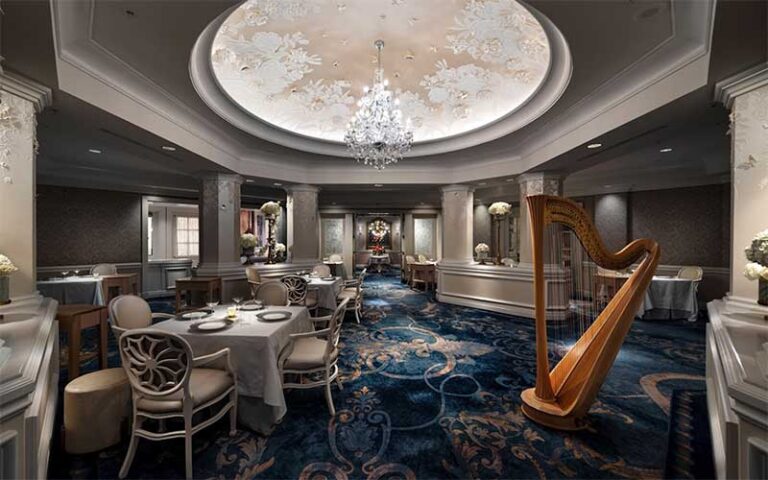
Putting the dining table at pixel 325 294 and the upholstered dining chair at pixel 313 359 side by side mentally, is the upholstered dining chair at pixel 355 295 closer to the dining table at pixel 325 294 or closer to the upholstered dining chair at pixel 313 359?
the dining table at pixel 325 294

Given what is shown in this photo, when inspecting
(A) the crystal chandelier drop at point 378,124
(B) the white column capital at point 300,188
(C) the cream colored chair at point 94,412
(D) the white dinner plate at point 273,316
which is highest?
(A) the crystal chandelier drop at point 378,124

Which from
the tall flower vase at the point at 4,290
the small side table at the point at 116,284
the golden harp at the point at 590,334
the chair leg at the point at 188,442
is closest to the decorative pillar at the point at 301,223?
the small side table at the point at 116,284

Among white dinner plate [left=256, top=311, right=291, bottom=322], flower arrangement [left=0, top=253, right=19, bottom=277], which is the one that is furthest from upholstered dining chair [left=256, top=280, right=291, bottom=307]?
flower arrangement [left=0, top=253, right=19, bottom=277]

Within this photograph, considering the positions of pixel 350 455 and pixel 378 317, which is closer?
pixel 350 455

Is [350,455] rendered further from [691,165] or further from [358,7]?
[691,165]

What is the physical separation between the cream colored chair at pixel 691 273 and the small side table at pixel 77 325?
9.41m

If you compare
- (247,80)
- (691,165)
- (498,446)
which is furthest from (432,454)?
(691,165)

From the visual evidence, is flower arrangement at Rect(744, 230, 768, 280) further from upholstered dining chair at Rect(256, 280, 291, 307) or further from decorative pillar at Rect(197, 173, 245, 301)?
decorative pillar at Rect(197, 173, 245, 301)

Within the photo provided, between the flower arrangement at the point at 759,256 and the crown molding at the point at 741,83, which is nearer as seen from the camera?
the flower arrangement at the point at 759,256

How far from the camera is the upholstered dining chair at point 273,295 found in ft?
12.6

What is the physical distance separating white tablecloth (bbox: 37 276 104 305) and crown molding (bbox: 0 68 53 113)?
3.91m

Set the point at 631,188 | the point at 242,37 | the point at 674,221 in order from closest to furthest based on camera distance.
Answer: the point at 242,37 → the point at 674,221 → the point at 631,188

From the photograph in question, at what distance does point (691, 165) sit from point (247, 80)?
28.3 feet

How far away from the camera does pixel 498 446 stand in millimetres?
2209
